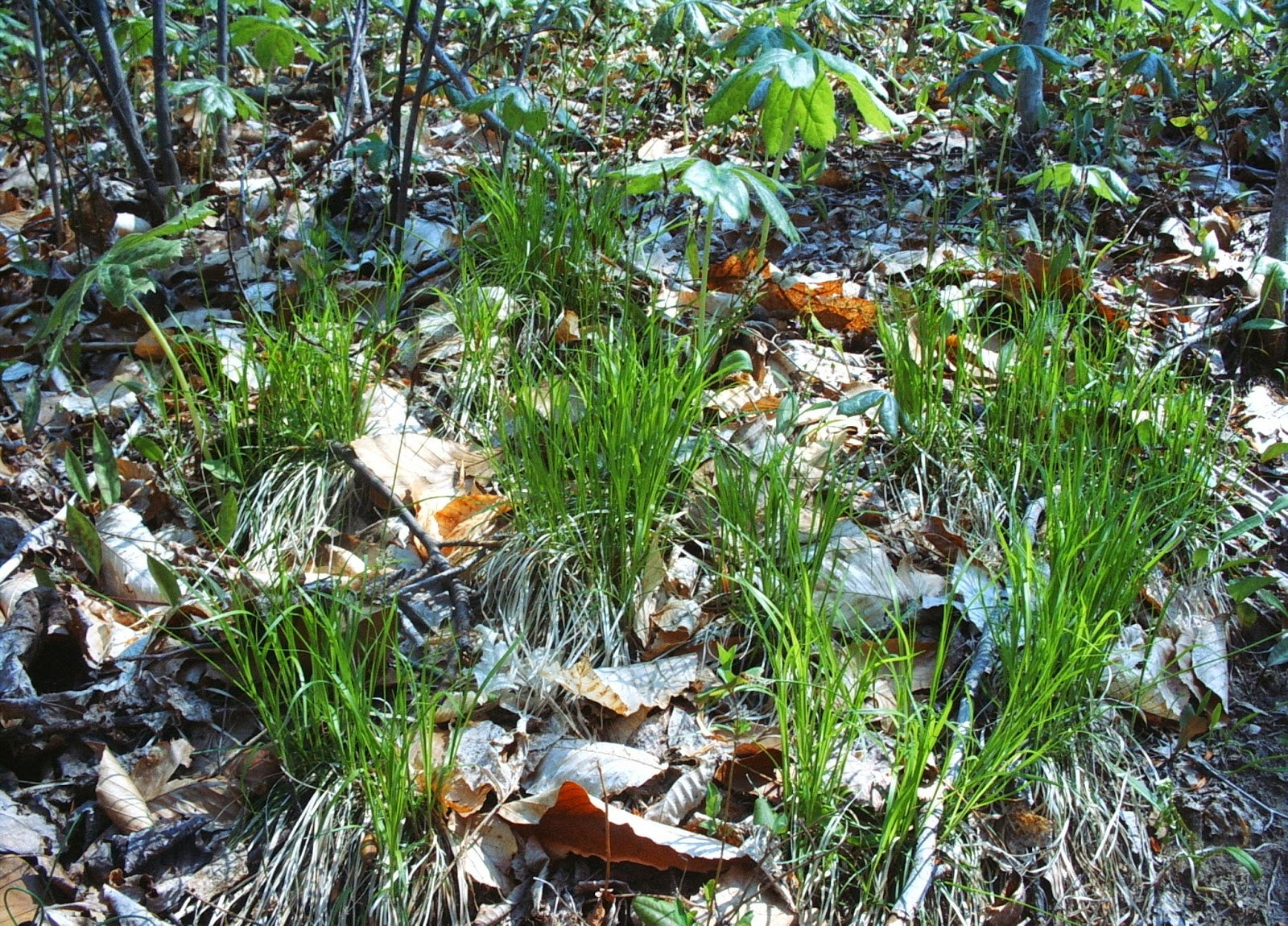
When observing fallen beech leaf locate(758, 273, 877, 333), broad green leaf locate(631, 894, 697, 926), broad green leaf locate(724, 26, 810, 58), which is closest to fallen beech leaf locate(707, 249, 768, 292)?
fallen beech leaf locate(758, 273, 877, 333)

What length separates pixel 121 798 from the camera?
5.11 ft

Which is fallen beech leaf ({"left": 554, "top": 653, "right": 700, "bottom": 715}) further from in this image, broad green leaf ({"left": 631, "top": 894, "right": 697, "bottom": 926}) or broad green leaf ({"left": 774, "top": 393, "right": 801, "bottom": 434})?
broad green leaf ({"left": 774, "top": 393, "right": 801, "bottom": 434})

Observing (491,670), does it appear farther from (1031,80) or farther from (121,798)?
(1031,80)

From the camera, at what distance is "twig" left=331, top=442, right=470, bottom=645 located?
5.98ft

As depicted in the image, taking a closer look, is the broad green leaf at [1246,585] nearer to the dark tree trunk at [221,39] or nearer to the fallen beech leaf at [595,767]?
the fallen beech leaf at [595,767]

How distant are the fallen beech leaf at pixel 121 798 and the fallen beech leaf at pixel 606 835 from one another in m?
0.55

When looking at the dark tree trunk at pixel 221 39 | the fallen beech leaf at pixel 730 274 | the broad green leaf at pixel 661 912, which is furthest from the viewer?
the dark tree trunk at pixel 221 39

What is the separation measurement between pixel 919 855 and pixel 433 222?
2.43m

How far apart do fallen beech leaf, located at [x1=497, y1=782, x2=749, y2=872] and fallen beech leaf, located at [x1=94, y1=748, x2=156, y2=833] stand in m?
0.55

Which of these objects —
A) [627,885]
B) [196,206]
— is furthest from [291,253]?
[627,885]

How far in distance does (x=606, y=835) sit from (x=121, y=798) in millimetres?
753

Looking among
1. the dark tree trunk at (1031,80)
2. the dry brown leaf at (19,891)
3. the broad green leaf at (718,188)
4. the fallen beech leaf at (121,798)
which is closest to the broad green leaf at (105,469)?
the fallen beech leaf at (121,798)

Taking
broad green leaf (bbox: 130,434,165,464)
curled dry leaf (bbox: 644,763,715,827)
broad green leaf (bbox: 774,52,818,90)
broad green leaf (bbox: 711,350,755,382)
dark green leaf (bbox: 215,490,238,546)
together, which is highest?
broad green leaf (bbox: 774,52,818,90)

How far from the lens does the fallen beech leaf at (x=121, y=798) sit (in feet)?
5.02
